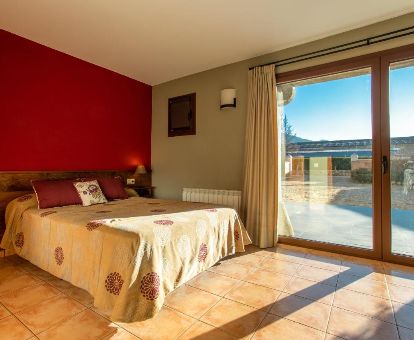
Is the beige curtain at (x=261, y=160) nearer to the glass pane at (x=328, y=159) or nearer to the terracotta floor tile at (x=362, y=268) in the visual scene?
the glass pane at (x=328, y=159)

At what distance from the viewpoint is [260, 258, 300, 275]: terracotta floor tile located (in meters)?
2.43

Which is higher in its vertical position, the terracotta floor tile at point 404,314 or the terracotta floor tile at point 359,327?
the terracotta floor tile at point 404,314

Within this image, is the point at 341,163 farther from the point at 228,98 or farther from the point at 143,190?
the point at 143,190

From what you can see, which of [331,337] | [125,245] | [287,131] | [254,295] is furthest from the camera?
[287,131]

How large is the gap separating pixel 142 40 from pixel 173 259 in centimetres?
259

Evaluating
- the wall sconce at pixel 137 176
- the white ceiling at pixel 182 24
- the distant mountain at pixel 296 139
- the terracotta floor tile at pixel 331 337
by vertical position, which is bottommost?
the terracotta floor tile at pixel 331 337

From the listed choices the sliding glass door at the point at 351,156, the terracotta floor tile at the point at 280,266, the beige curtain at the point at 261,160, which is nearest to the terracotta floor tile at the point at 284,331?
the terracotta floor tile at the point at 280,266

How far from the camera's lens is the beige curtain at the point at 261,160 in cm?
315

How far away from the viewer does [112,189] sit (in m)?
3.29

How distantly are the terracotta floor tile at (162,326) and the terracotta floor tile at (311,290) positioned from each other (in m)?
0.92

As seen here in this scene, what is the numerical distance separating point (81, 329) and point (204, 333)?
0.77 meters

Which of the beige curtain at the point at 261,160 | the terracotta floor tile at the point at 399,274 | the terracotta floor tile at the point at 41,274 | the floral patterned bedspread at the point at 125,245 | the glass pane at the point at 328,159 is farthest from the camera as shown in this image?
the beige curtain at the point at 261,160

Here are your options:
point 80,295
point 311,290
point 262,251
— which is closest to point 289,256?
point 262,251

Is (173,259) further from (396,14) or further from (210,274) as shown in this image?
(396,14)
